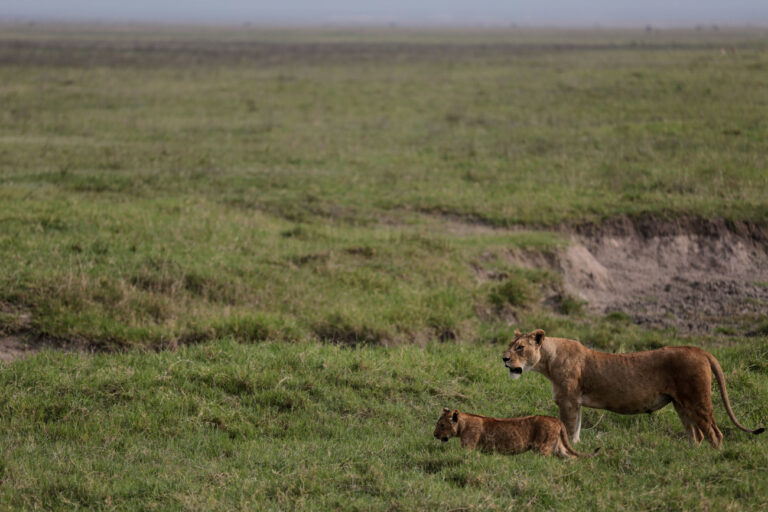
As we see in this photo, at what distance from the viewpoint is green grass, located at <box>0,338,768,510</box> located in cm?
585

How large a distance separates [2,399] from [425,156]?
51.3ft

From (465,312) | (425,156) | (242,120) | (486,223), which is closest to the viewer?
(465,312)

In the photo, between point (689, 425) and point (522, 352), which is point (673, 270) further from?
point (522, 352)

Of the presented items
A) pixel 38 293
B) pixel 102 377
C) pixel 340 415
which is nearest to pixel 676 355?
pixel 340 415

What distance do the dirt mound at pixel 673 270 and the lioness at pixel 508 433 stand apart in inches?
246

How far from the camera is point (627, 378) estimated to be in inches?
260

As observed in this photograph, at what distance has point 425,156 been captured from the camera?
22.1m

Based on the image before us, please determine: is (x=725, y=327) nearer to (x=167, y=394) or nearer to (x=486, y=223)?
(x=486, y=223)

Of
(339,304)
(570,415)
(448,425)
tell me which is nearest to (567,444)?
(570,415)

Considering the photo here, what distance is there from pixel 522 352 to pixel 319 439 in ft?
6.85

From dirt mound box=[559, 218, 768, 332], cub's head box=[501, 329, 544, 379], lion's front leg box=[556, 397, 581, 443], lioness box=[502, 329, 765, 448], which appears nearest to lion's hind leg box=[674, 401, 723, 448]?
lioness box=[502, 329, 765, 448]

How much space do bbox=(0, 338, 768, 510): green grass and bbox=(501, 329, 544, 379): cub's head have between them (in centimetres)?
74

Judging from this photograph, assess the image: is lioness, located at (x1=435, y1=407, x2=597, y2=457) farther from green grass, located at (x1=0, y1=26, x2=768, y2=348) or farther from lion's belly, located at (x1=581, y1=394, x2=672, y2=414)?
green grass, located at (x1=0, y1=26, x2=768, y2=348)

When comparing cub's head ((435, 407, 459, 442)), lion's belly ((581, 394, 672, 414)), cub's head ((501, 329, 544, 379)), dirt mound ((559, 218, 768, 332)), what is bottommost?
dirt mound ((559, 218, 768, 332))
